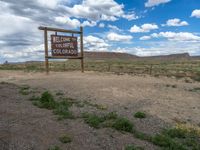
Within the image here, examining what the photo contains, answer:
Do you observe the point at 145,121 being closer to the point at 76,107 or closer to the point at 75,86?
the point at 76,107

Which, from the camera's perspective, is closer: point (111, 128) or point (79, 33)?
point (111, 128)

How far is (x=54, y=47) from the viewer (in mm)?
19391

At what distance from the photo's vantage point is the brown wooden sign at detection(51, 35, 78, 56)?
1939 cm

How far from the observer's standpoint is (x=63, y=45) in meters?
20.0

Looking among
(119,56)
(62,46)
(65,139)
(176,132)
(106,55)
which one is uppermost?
(62,46)

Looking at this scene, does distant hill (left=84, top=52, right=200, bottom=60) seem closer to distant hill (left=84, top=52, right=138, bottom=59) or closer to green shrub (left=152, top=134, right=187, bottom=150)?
distant hill (left=84, top=52, right=138, bottom=59)

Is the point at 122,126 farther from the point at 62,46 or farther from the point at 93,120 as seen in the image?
the point at 62,46

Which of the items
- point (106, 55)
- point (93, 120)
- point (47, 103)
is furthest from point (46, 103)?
point (106, 55)

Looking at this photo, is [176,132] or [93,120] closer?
[93,120]

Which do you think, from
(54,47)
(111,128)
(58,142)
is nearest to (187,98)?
(111,128)

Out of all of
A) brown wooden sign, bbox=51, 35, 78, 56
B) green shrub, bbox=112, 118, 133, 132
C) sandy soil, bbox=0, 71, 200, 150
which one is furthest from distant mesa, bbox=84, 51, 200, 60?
green shrub, bbox=112, 118, 133, 132

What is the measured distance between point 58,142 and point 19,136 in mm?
735

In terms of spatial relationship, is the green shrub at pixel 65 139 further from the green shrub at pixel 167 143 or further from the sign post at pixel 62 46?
the sign post at pixel 62 46

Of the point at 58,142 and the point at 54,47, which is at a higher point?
the point at 54,47
